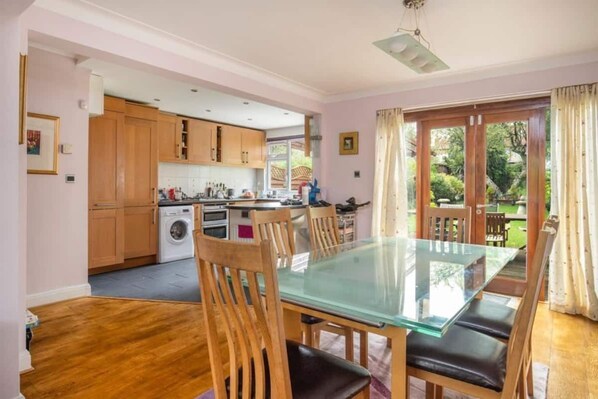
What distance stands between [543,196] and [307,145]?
2.75 meters

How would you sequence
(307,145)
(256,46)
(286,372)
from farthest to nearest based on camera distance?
(307,145), (256,46), (286,372)

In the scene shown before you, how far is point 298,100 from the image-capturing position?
167 inches

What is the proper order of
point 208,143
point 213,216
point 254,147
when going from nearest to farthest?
1. point 213,216
2. point 208,143
3. point 254,147

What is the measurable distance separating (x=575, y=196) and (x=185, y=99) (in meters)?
4.58

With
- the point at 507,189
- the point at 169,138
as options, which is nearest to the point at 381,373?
the point at 507,189

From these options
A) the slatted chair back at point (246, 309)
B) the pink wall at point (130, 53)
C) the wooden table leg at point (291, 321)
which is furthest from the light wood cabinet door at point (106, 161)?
the slatted chair back at point (246, 309)

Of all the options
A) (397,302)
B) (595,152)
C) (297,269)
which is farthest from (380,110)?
(397,302)

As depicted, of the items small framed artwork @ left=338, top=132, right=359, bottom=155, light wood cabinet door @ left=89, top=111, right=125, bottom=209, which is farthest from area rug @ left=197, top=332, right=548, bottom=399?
light wood cabinet door @ left=89, top=111, right=125, bottom=209

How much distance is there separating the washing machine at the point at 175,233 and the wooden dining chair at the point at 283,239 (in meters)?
3.17

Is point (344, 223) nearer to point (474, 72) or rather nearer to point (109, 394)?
point (474, 72)

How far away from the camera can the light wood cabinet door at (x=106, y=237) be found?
422 centimetres

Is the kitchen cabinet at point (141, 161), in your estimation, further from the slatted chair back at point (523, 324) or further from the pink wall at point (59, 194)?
the slatted chair back at point (523, 324)

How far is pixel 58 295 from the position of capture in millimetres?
3363

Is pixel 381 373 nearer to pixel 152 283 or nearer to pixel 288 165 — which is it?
pixel 152 283
